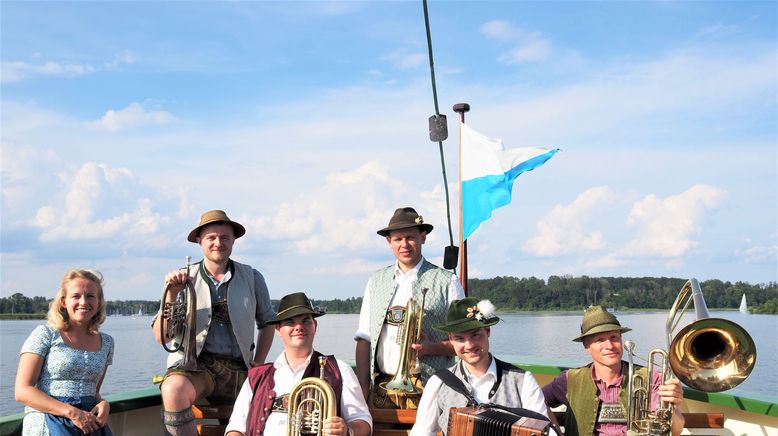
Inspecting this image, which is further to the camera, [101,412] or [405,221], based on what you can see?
[405,221]

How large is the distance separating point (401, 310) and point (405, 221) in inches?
24.2

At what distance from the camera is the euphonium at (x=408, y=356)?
5031 millimetres

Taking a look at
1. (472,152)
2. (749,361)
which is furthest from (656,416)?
(472,152)

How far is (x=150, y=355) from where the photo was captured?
1139 inches

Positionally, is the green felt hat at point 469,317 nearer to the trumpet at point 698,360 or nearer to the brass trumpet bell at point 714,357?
the trumpet at point 698,360

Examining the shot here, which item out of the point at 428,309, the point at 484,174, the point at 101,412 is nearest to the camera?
the point at 101,412

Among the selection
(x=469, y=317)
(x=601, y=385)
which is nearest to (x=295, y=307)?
(x=469, y=317)

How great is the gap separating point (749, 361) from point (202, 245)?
3.54m

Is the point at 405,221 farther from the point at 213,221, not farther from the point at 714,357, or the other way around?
the point at 714,357

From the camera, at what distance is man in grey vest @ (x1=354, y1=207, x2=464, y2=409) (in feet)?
17.1

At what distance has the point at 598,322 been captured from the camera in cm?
457

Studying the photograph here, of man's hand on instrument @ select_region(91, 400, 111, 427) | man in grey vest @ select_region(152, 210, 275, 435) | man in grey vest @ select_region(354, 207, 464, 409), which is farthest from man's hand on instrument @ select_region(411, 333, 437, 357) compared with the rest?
man's hand on instrument @ select_region(91, 400, 111, 427)

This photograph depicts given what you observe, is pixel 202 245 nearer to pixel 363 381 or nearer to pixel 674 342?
pixel 363 381

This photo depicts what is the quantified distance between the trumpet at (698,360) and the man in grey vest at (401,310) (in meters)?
1.26
